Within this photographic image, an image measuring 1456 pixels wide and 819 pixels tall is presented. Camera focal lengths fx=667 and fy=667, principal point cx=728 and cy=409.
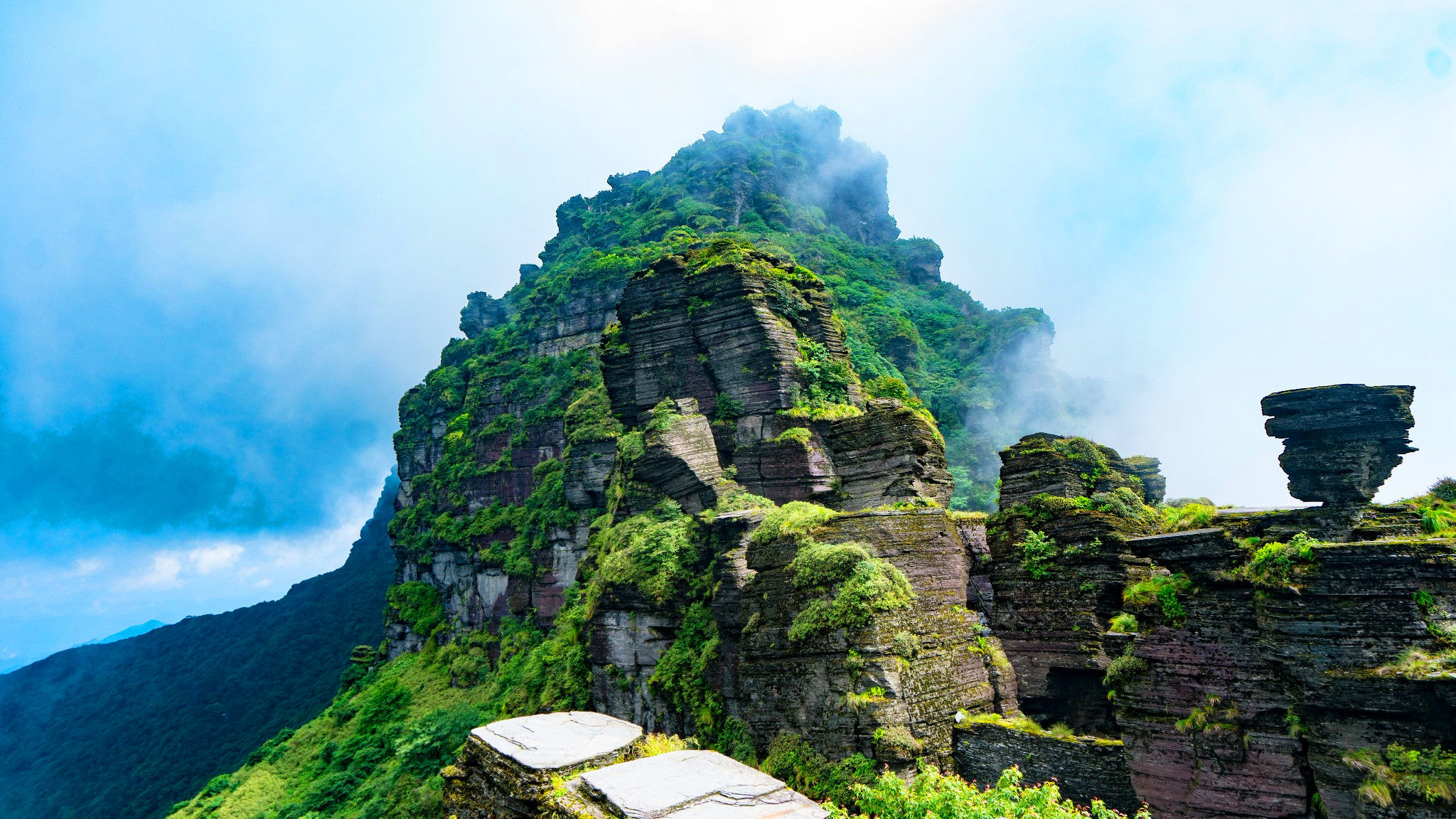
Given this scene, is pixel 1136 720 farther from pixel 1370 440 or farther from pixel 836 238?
pixel 836 238

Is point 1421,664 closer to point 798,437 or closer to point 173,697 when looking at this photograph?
point 798,437

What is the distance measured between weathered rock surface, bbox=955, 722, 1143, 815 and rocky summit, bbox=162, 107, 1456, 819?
61 millimetres

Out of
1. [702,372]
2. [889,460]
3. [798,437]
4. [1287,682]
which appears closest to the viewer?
[1287,682]

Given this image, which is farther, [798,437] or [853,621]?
[798,437]

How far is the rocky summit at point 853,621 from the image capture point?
9.51 meters

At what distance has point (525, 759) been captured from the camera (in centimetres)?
666

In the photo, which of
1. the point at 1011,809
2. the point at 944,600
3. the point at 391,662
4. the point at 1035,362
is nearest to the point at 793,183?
A: the point at 1035,362

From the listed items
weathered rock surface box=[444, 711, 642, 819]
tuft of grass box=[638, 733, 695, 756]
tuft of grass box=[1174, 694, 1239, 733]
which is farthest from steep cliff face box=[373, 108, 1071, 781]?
weathered rock surface box=[444, 711, 642, 819]

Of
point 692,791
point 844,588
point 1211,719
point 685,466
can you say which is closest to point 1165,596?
point 1211,719

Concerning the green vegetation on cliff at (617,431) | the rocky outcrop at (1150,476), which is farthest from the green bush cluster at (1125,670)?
the rocky outcrop at (1150,476)

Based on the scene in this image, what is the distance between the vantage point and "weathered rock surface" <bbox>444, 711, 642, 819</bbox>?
6445 millimetres

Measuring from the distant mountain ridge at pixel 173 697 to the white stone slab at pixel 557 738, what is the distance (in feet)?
216

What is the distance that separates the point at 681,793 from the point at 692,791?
3.7 inches

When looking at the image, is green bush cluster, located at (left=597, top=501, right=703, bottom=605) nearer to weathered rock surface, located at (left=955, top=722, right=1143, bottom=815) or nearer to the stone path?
weathered rock surface, located at (left=955, top=722, right=1143, bottom=815)
